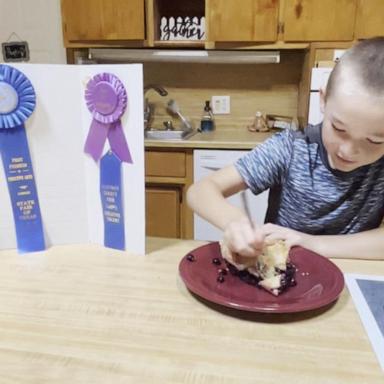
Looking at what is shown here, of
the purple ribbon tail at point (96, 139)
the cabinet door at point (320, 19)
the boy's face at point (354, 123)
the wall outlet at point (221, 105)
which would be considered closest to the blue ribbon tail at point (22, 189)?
the purple ribbon tail at point (96, 139)

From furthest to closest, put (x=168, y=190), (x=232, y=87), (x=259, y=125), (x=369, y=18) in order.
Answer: (x=232, y=87) → (x=259, y=125) → (x=168, y=190) → (x=369, y=18)

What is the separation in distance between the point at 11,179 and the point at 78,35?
1797 mm

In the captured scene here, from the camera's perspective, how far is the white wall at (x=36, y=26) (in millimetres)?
2705

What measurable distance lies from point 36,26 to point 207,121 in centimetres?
119

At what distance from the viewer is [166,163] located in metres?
2.40

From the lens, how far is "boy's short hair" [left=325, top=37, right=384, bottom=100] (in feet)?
2.58

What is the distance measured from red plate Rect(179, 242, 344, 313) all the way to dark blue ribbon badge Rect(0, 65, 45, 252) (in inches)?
12.8

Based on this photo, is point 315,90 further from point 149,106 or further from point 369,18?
point 149,106

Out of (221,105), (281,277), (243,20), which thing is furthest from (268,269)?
(221,105)

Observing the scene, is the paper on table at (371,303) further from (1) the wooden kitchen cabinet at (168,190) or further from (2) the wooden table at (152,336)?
(1) the wooden kitchen cabinet at (168,190)

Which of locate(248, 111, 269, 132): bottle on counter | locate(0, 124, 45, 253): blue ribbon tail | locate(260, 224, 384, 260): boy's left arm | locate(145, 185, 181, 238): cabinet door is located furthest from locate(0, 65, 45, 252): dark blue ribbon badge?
locate(248, 111, 269, 132): bottle on counter

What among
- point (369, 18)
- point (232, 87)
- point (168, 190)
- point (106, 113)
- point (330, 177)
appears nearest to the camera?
point (106, 113)

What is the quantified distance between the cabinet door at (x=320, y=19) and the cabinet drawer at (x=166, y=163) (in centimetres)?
86

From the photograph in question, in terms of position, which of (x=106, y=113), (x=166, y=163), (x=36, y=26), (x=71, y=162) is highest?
(x=36, y=26)
